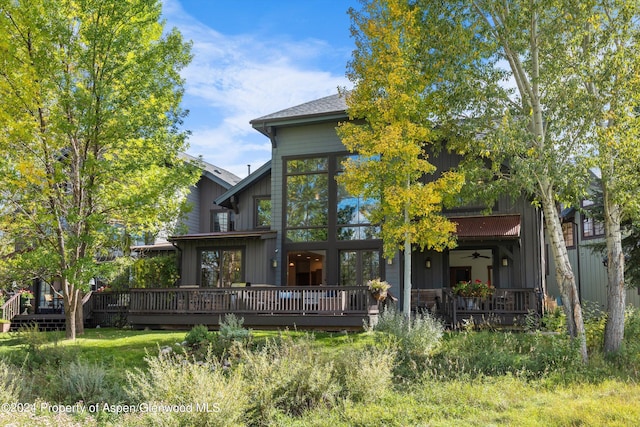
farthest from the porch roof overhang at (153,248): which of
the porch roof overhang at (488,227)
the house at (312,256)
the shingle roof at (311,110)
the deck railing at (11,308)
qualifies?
A: the porch roof overhang at (488,227)

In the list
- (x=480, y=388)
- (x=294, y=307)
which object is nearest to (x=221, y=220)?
(x=294, y=307)

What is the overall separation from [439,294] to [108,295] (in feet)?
35.6

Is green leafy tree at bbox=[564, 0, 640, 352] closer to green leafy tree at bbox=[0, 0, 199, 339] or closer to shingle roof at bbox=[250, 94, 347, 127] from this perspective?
shingle roof at bbox=[250, 94, 347, 127]

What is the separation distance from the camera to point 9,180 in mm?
11297

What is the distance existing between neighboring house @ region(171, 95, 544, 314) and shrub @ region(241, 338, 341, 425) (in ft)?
29.8

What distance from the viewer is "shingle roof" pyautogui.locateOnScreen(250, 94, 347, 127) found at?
17.2 m

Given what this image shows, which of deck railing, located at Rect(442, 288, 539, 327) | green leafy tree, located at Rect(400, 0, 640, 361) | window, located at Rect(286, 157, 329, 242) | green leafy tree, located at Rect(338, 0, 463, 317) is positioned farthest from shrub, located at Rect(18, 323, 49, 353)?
deck railing, located at Rect(442, 288, 539, 327)

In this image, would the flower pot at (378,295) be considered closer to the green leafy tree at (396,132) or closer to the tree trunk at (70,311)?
the green leafy tree at (396,132)

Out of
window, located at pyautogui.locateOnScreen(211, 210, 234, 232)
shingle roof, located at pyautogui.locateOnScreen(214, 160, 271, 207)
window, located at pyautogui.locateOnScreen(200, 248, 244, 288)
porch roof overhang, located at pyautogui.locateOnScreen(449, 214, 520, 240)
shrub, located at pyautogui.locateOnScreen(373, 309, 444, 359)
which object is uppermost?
shingle roof, located at pyautogui.locateOnScreen(214, 160, 271, 207)

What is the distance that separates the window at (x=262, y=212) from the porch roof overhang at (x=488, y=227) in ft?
22.6

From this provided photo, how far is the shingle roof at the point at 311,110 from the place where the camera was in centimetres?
1723

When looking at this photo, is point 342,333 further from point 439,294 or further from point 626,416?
point 626,416

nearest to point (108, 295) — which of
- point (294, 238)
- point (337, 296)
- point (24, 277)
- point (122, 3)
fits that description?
point (24, 277)

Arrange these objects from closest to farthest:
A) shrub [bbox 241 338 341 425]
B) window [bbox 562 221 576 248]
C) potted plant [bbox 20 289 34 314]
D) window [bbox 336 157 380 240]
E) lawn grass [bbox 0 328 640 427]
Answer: lawn grass [bbox 0 328 640 427]
shrub [bbox 241 338 341 425]
window [bbox 336 157 380 240]
potted plant [bbox 20 289 34 314]
window [bbox 562 221 576 248]
